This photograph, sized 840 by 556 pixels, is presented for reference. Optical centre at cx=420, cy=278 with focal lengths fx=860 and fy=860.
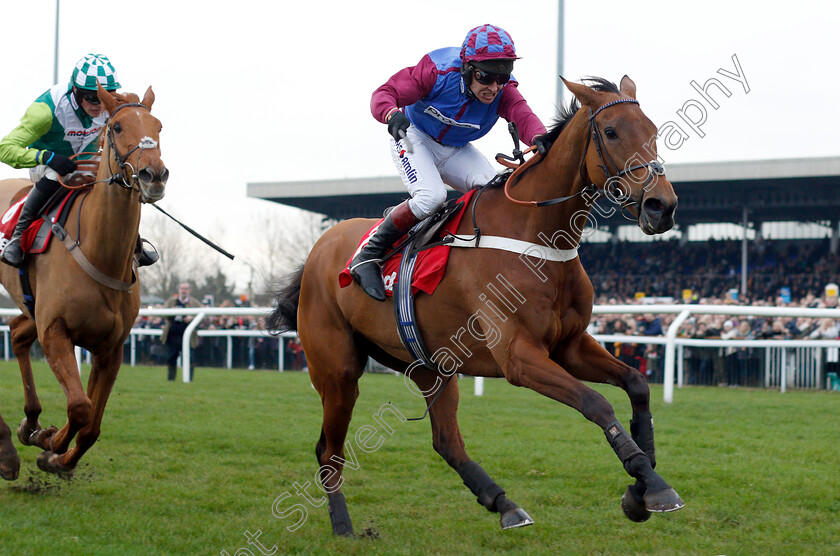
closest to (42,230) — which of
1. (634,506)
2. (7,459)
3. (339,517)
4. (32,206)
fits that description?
(32,206)

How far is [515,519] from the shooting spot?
412 cm

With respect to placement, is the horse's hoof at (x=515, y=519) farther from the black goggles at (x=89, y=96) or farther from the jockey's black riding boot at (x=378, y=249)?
the black goggles at (x=89, y=96)

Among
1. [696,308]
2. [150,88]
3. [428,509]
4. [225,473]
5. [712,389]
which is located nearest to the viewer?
[428,509]

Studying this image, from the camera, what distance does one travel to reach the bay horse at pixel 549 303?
3646mm

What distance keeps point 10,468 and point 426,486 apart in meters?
2.54

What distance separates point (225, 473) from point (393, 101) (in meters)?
2.89

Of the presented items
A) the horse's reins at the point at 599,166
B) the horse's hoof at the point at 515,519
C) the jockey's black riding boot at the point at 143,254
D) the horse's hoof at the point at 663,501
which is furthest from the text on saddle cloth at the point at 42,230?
the horse's hoof at the point at 663,501

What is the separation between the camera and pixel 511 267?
4105mm

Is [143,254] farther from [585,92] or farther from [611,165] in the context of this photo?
[611,165]

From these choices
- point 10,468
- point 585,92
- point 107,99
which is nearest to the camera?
point 585,92

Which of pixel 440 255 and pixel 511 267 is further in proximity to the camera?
pixel 440 255

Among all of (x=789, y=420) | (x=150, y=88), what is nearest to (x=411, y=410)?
(x=789, y=420)

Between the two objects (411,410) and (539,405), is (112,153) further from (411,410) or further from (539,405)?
(539,405)

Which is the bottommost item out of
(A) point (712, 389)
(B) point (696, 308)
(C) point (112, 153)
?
(A) point (712, 389)
